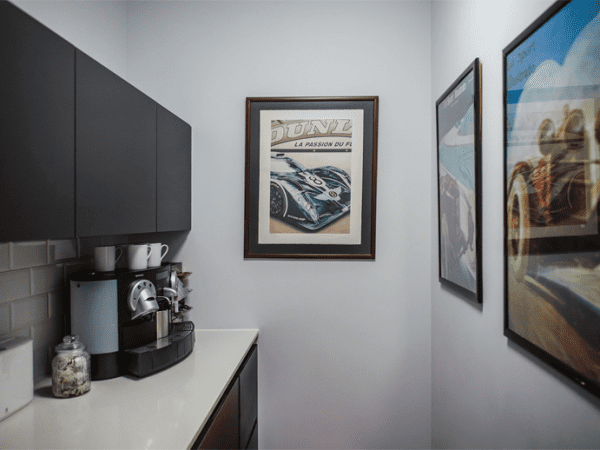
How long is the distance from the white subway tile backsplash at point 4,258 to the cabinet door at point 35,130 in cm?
42

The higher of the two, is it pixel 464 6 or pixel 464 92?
pixel 464 6

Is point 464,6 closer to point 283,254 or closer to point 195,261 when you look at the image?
point 283,254

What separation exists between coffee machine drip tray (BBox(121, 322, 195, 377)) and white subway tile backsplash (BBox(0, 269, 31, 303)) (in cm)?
43

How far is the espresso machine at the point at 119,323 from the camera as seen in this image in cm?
133

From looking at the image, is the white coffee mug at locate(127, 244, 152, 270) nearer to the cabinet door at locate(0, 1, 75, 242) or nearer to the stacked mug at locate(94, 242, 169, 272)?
the stacked mug at locate(94, 242, 169, 272)

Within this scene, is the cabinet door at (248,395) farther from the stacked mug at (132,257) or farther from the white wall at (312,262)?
the stacked mug at (132,257)

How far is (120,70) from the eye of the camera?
1.95 metres

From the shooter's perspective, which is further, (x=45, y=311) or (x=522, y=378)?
(x=45, y=311)

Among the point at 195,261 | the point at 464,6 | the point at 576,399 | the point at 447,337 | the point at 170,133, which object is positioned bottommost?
the point at 447,337

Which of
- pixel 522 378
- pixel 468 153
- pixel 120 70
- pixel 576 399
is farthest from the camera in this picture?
pixel 120 70

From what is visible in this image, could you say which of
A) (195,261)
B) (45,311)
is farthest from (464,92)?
(45,311)

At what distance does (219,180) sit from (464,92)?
4.35 ft

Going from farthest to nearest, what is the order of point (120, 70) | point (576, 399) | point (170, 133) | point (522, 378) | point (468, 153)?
1. point (120, 70)
2. point (170, 133)
3. point (468, 153)
4. point (522, 378)
5. point (576, 399)

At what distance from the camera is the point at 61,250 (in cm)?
146
